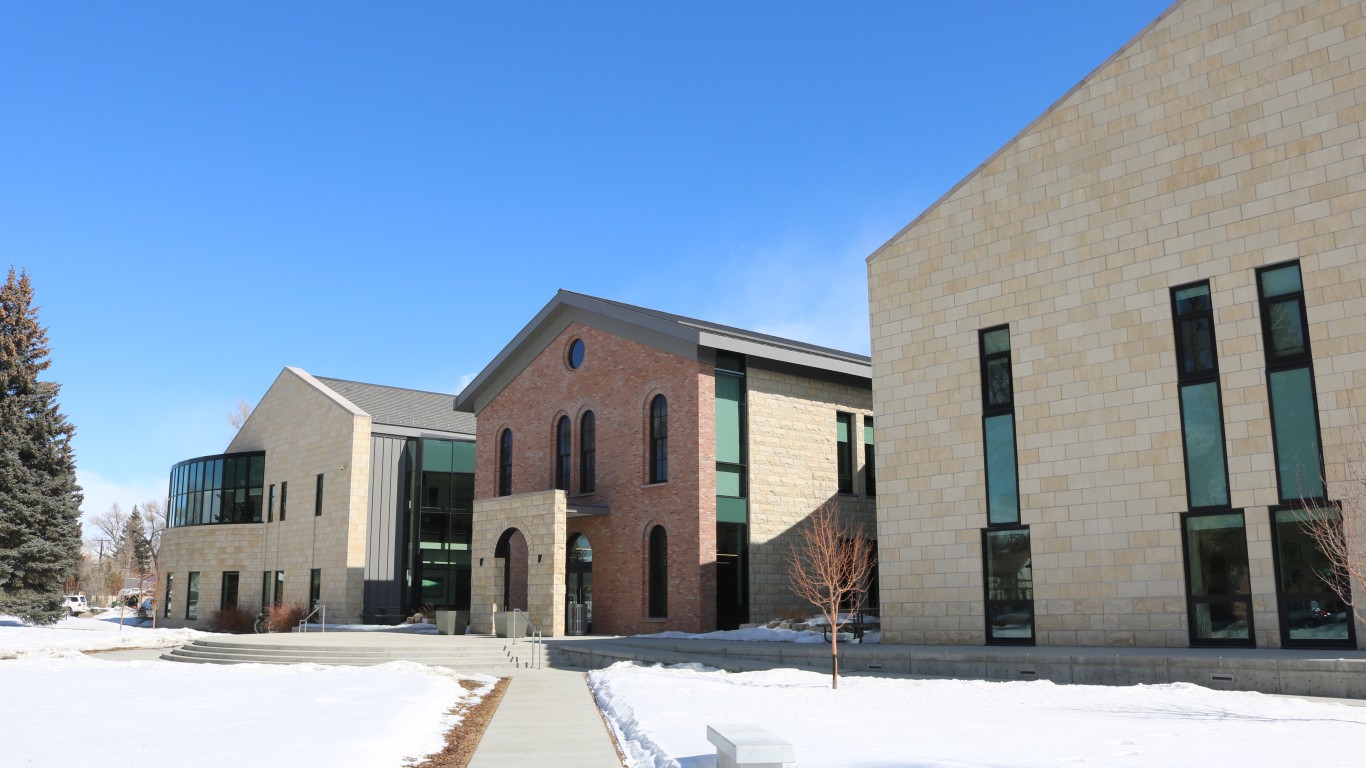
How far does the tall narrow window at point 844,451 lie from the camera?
105 feet

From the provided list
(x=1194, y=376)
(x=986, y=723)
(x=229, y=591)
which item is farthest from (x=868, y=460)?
(x=229, y=591)

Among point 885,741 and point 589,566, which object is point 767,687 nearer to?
point 885,741

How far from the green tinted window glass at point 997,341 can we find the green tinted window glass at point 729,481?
955 centimetres

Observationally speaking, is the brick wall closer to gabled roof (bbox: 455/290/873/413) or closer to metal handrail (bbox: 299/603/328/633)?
gabled roof (bbox: 455/290/873/413)

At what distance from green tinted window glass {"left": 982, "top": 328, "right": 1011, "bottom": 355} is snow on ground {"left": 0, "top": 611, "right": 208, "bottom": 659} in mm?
24320

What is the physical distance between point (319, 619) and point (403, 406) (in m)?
9.98

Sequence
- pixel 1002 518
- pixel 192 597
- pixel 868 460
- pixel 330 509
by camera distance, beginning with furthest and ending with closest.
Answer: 1. pixel 192 597
2. pixel 330 509
3. pixel 868 460
4. pixel 1002 518

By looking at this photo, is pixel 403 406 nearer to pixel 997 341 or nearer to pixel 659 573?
pixel 659 573

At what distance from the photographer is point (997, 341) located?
2147 cm

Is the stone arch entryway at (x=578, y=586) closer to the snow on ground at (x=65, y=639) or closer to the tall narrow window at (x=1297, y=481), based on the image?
the snow on ground at (x=65, y=639)

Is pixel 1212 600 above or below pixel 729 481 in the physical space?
below

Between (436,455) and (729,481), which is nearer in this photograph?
(729,481)

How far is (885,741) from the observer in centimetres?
1083

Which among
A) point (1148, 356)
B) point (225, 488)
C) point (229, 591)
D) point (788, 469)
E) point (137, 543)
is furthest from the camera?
point (137, 543)
